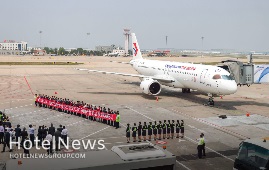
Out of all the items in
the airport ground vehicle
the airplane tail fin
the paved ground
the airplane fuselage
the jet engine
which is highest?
the airplane tail fin

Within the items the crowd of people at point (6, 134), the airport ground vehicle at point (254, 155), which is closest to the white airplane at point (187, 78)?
the airport ground vehicle at point (254, 155)

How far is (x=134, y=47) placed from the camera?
5725cm

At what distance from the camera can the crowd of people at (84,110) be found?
89.4ft

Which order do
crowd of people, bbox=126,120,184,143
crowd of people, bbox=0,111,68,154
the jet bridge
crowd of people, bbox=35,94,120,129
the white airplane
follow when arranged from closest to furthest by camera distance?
crowd of people, bbox=0,111,68,154 < crowd of people, bbox=126,120,184,143 < crowd of people, bbox=35,94,120,129 < the white airplane < the jet bridge

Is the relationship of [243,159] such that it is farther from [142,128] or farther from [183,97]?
[183,97]

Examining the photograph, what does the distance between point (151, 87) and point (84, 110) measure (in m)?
13.9

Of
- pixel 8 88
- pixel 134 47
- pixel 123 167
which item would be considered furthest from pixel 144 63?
pixel 123 167

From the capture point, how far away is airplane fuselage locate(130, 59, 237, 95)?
111 ft

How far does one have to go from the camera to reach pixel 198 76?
3722 cm

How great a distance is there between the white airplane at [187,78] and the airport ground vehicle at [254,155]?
63.3 ft

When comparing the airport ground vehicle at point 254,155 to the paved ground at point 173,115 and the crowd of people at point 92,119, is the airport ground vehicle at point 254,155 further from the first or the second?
the crowd of people at point 92,119

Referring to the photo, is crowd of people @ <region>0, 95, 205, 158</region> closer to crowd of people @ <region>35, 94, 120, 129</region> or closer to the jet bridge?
crowd of people @ <region>35, 94, 120, 129</region>

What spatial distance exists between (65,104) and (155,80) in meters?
15.2

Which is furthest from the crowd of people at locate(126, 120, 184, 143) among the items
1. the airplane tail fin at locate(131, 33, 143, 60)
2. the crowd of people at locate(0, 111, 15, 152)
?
the airplane tail fin at locate(131, 33, 143, 60)
